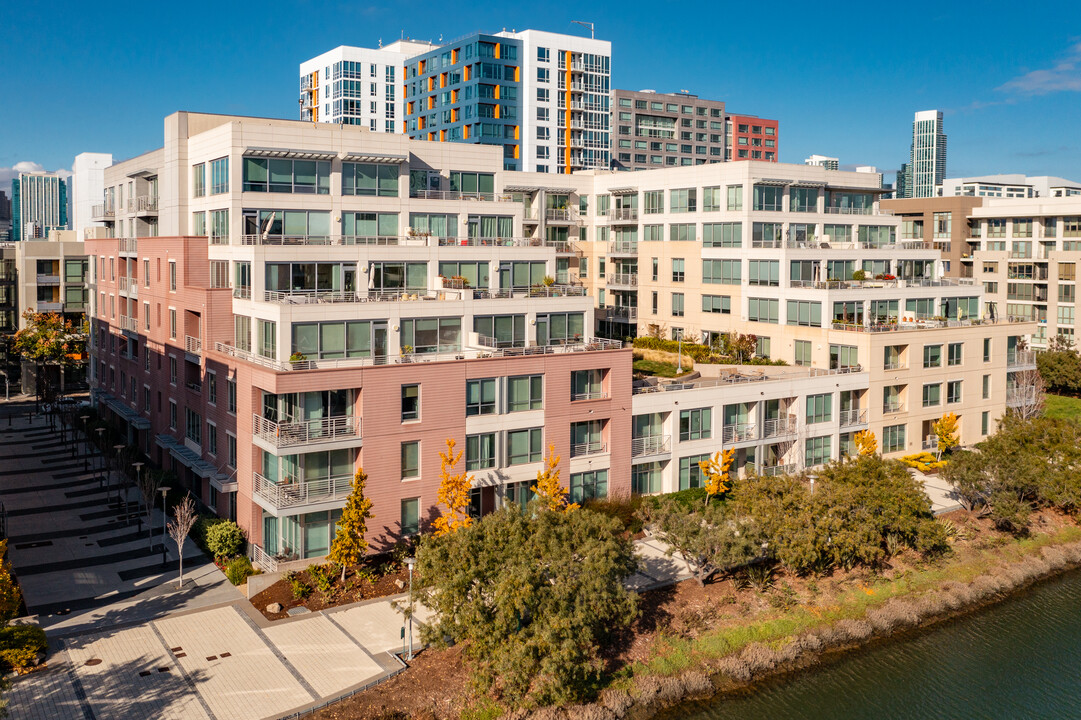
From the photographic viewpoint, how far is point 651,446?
5044cm

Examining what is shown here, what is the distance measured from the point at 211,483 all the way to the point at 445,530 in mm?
13226

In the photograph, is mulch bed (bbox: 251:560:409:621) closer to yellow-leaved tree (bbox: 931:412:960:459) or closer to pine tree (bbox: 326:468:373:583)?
pine tree (bbox: 326:468:373:583)

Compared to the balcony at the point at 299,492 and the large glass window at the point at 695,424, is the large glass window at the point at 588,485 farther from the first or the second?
the balcony at the point at 299,492

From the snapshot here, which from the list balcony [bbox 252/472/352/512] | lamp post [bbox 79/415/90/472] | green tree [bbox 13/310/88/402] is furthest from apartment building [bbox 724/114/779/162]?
balcony [bbox 252/472/352/512]

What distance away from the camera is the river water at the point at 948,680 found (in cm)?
3488

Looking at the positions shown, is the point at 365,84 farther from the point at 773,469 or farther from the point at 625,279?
the point at 773,469

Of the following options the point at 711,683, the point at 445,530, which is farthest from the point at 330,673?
the point at 711,683

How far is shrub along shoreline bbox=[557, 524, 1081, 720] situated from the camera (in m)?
34.3

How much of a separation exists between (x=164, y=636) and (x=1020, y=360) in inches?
2321

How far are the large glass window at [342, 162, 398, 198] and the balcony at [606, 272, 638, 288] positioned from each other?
28.9 m

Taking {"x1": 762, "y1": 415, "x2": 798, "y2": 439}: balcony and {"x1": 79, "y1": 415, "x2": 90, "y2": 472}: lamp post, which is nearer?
{"x1": 762, "y1": 415, "x2": 798, "y2": 439}: balcony

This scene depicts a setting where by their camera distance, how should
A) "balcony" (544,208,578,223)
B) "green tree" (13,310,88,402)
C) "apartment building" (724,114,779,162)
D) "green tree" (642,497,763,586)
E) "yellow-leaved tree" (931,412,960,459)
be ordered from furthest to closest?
"apartment building" (724,114,779,162) → "green tree" (13,310,88,402) → "balcony" (544,208,578,223) → "yellow-leaved tree" (931,412,960,459) → "green tree" (642,497,763,586)

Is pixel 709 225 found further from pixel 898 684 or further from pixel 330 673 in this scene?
pixel 330 673

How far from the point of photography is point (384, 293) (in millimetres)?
46812
